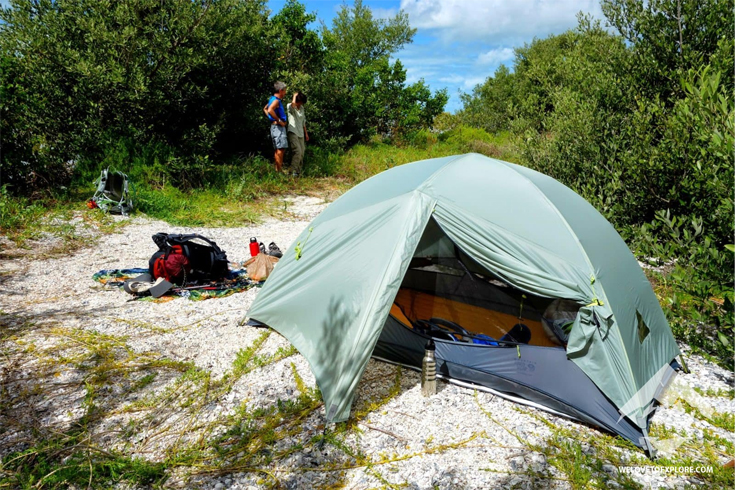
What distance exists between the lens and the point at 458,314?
15.5 ft

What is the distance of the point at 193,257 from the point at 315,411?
A: 122 inches

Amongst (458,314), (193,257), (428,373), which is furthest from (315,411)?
(193,257)

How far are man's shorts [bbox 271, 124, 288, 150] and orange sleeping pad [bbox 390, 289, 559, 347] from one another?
6.80 metres

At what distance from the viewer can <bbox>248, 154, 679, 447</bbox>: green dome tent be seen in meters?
3.54

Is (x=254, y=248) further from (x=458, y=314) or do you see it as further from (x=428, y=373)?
(x=428, y=373)

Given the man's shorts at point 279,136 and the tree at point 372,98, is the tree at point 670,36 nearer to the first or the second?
the man's shorts at point 279,136

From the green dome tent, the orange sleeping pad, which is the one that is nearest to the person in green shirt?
the green dome tent

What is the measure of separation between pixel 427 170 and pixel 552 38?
26251 millimetres

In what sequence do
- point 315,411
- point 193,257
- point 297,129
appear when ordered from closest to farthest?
point 315,411 < point 193,257 < point 297,129

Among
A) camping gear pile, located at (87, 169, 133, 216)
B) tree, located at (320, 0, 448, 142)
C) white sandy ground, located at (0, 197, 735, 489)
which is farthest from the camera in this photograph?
tree, located at (320, 0, 448, 142)

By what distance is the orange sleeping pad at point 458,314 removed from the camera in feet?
14.4

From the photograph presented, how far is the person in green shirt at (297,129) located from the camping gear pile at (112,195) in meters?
3.91

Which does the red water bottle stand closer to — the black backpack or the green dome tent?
the black backpack

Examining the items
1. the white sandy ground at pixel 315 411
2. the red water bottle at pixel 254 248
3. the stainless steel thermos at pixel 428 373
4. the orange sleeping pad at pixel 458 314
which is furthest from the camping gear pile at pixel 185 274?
the stainless steel thermos at pixel 428 373
